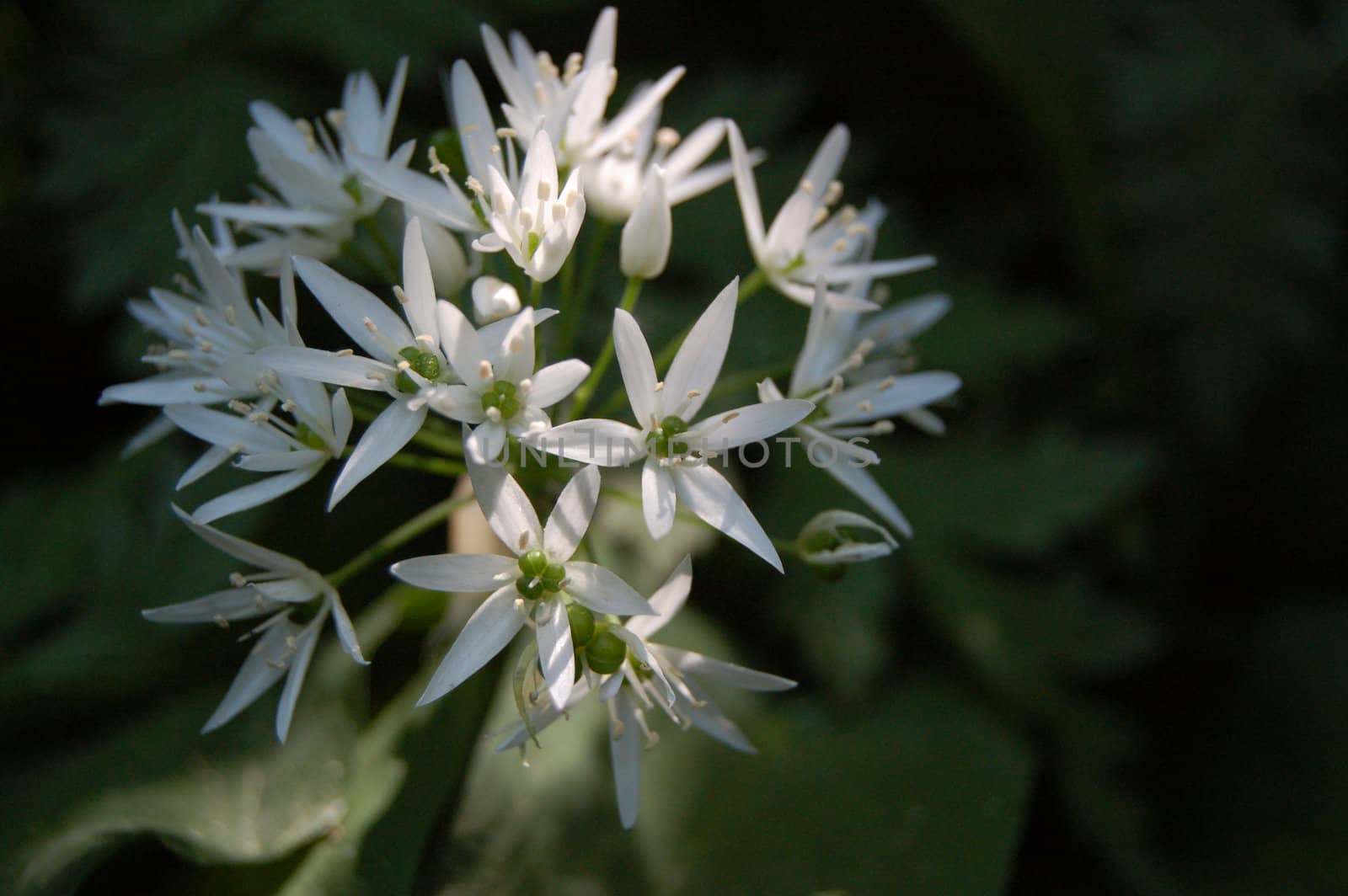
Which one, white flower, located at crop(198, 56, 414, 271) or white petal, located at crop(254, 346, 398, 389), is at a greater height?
white flower, located at crop(198, 56, 414, 271)

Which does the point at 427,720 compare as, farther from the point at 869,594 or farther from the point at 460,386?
the point at 869,594

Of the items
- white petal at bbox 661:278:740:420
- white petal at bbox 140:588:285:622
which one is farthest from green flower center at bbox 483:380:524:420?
white petal at bbox 140:588:285:622

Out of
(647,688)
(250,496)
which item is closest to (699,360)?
(647,688)

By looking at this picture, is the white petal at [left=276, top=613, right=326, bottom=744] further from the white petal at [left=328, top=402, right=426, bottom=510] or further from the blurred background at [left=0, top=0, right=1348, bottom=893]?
the blurred background at [left=0, top=0, right=1348, bottom=893]

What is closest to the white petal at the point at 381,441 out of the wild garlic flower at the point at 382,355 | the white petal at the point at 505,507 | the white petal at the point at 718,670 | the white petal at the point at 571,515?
the wild garlic flower at the point at 382,355

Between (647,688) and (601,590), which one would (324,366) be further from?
(647,688)

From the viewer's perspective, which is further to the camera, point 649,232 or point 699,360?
point 649,232
